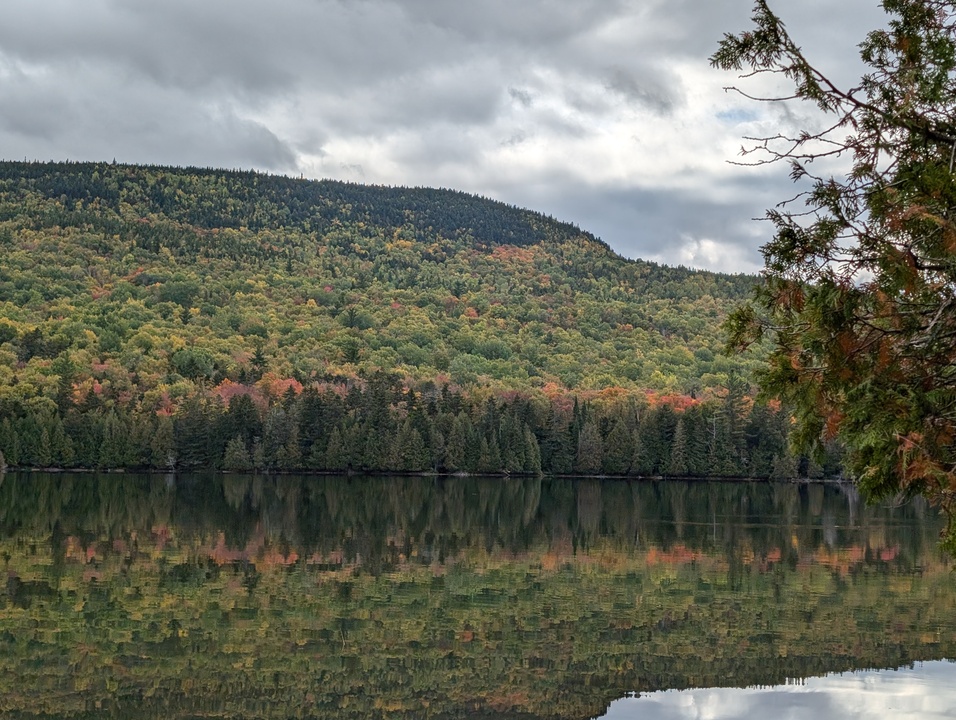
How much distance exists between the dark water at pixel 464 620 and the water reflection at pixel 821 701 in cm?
6

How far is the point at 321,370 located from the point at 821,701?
12708 centimetres

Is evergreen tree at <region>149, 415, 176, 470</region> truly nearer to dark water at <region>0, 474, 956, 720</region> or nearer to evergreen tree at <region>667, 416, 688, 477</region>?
evergreen tree at <region>667, 416, 688, 477</region>

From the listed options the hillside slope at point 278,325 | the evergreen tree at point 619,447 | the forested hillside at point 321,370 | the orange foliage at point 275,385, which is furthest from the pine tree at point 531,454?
the hillside slope at point 278,325

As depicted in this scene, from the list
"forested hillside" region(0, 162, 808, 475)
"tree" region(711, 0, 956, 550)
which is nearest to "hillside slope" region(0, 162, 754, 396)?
"forested hillside" region(0, 162, 808, 475)

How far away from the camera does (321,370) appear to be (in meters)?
145

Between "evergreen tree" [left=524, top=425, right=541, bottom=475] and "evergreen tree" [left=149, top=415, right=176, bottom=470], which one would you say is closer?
"evergreen tree" [left=149, top=415, right=176, bottom=470]

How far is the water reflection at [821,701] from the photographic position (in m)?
20.1

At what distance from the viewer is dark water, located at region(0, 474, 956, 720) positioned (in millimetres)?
20531

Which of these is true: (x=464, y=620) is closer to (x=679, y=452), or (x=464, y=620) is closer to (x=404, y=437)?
(x=404, y=437)

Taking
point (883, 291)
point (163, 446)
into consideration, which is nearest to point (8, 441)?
point (163, 446)

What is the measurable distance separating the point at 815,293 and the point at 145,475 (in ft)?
323

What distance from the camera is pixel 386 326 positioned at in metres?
175

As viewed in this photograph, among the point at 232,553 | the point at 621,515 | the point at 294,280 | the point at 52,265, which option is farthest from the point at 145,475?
the point at 294,280

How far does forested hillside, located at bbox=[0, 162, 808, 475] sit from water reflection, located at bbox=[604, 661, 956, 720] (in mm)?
87170
